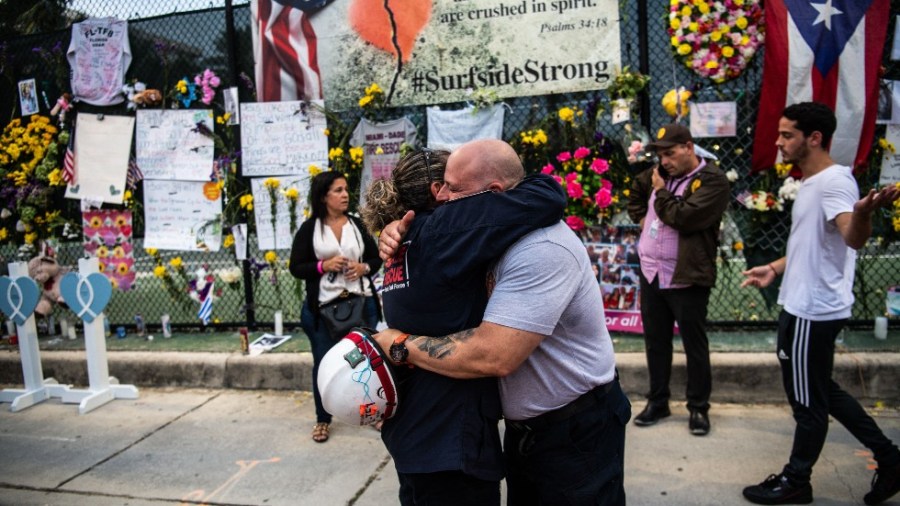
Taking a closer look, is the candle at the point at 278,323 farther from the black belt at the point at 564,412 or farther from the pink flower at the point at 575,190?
the black belt at the point at 564,412

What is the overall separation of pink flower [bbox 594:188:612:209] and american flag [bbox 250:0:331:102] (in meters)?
2.72

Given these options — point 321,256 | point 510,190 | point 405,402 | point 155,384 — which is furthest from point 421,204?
point 155,384

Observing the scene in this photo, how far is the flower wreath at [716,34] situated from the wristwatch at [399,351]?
14.0ft

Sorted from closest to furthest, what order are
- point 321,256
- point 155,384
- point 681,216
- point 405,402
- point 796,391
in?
point 405,402, point 796,391, point 681,216, point 321,256, point 155,384

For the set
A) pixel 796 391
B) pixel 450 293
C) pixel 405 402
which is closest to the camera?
pixel 450 293

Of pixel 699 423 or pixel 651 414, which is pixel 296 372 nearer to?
pixel 651 414

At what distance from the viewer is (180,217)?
6.48m

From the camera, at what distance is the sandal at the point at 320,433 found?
14.4 ft

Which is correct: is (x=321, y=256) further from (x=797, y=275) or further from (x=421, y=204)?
(x=797, y=275)

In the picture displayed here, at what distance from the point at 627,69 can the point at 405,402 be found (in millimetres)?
4186

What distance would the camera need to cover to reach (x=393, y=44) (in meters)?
5.93

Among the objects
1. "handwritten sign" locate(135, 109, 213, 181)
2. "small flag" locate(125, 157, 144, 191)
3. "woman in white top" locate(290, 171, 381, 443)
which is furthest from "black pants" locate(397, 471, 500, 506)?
"small flag" locate(125, 157, 144, 191)

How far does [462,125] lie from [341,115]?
46.2 inches

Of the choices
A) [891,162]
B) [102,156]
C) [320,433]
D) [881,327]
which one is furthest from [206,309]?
[891,162]
